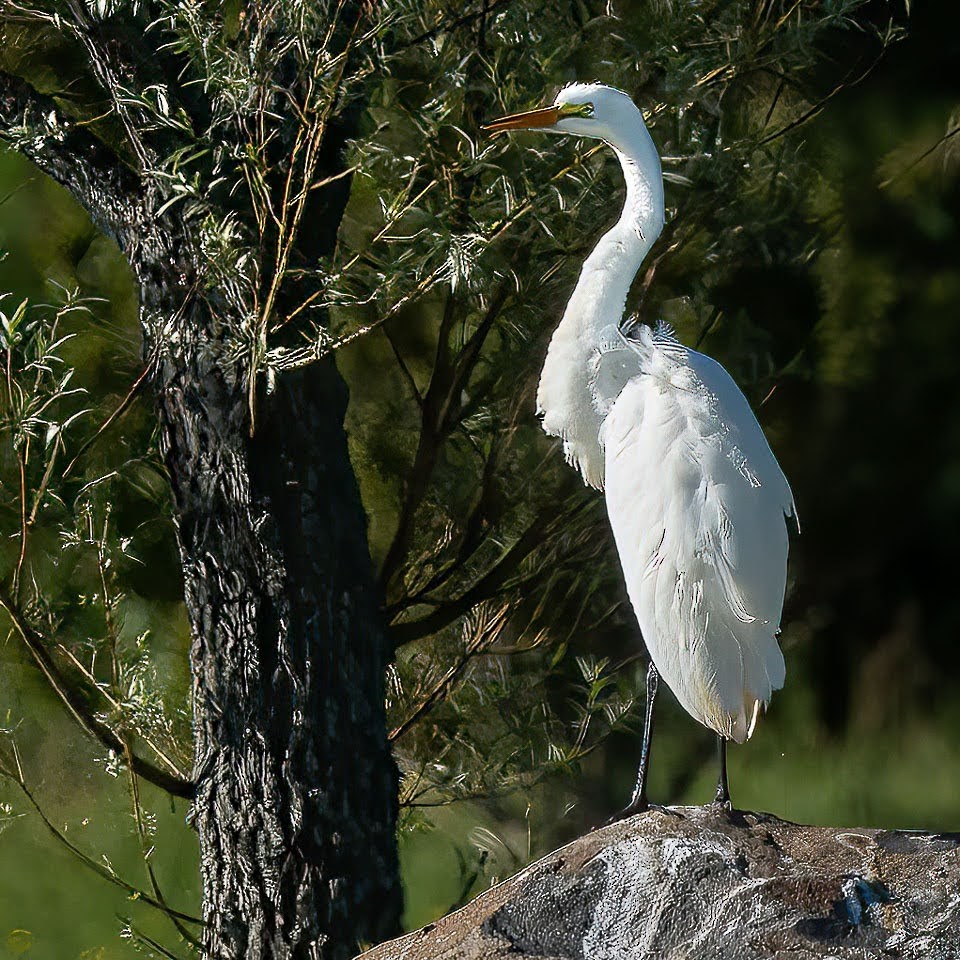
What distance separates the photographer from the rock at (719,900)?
1.60 metres

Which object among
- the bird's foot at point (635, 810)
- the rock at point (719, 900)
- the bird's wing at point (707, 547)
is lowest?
the rock at point (719, 900)

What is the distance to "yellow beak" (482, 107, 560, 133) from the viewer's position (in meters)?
2.05

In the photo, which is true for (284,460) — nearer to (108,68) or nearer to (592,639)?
(108,68)

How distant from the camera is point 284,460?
248 centimetres

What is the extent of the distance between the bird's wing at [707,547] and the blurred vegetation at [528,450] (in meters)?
0.54

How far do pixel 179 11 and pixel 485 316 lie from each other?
1048 mm

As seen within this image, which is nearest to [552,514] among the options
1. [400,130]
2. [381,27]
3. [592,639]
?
[592,639]

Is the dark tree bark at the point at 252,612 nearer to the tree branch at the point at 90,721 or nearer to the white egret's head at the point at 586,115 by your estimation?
the tree branch at the point at 90,721

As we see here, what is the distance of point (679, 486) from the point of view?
195 cm

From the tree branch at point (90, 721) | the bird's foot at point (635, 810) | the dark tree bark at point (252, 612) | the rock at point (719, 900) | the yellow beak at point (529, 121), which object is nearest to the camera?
the rock at point (719, 900)

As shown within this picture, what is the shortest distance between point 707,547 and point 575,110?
29.4 inches

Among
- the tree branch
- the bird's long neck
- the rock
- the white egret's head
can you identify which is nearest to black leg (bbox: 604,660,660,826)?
the rock

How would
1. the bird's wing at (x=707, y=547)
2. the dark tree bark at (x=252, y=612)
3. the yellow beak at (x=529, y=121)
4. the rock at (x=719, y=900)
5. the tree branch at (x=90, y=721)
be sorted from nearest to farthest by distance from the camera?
1. the rock at (x=719, y=900)
2. the bird's wing at (x=707, y=547)
3. the yellow beak at (x=529, y=121)
4. the dark tree bark at (x=252, y=612)
5. the tree branch at (x=90, y=721)

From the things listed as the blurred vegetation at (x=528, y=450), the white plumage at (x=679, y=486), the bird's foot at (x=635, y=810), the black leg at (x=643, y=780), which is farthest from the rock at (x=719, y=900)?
the blurred vegetation at (x=528, y=450)
